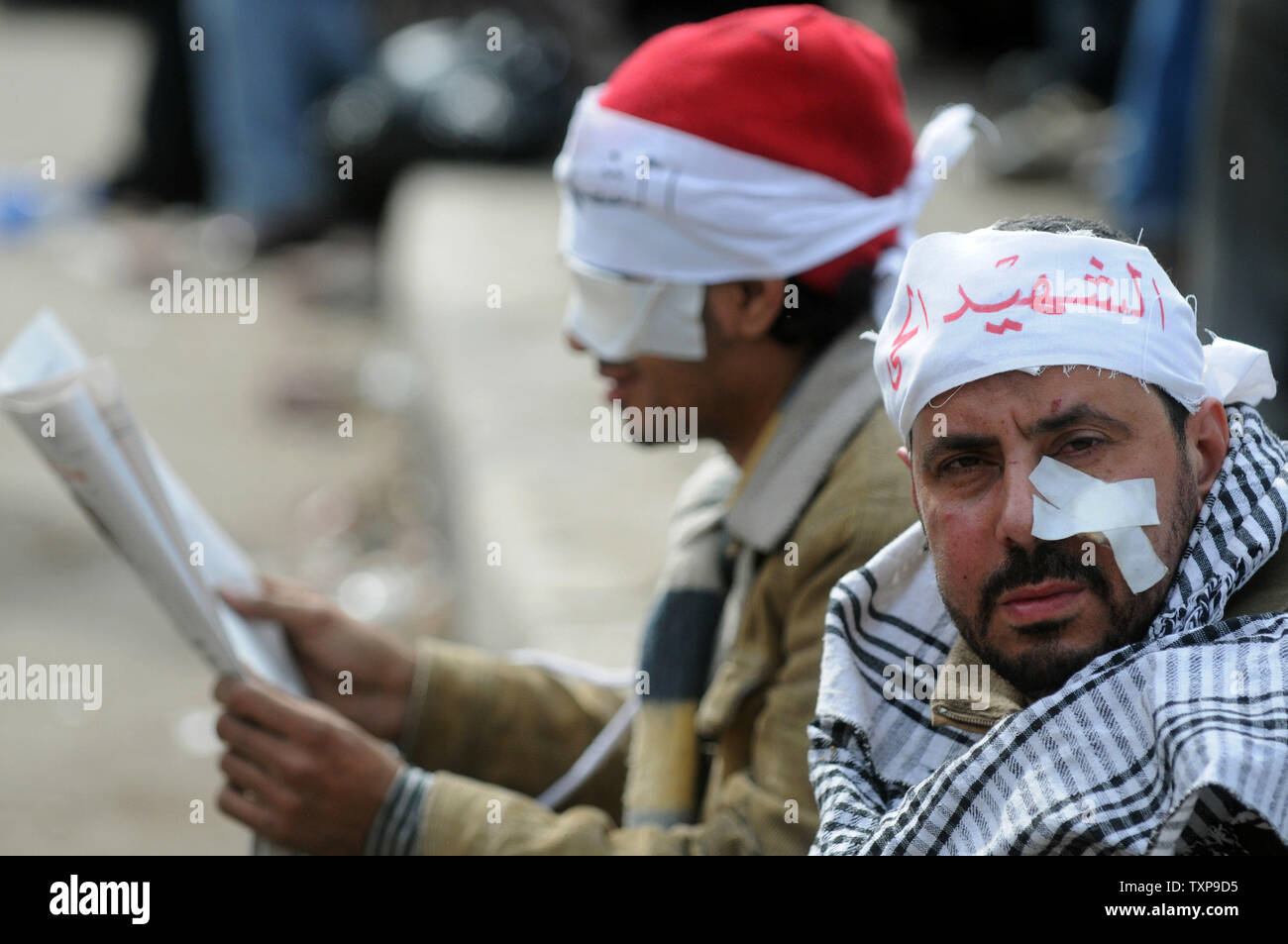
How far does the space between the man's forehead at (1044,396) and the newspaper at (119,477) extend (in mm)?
1171

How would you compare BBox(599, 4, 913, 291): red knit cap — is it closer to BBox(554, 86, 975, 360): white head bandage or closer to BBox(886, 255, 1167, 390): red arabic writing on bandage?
BBox(554, 86, 975, 360): white head bandage

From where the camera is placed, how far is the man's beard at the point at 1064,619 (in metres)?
1.52

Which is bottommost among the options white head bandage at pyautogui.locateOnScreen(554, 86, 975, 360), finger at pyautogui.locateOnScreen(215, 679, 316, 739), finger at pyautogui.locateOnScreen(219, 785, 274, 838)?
finger at pyautogui.locateOnScreen(219, 785, 274, 838)

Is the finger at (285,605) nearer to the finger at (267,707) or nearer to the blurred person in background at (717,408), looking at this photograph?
the blurred person in background at (717,408)

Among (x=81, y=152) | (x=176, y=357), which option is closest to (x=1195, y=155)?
(x=176, y=357)

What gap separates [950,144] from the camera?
246 cm

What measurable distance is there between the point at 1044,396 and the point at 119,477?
1.26 metres

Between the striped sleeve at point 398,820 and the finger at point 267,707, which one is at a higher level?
the finger at point 267,707

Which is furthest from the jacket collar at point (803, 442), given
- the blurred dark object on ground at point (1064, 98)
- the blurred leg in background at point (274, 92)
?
the blurred leg in background at point (274, 92)

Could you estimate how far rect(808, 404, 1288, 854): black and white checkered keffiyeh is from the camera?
54.4 inches

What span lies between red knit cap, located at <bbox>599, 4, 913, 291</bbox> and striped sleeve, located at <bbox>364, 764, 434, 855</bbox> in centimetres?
95

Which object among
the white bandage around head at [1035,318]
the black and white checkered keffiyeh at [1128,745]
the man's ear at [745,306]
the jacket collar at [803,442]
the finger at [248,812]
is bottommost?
the black and white checkered keffiyeh at [1128,745]

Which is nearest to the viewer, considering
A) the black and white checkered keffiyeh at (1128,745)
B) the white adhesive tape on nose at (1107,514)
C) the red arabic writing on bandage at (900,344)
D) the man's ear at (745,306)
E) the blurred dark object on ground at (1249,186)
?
the black and white checkered keffiyeh at (1128,745)

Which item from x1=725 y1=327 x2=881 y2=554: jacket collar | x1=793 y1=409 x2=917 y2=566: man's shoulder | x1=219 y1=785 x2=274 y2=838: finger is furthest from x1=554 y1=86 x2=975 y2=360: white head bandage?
x1=219 y1=785 x2=274 y2=838: finger
